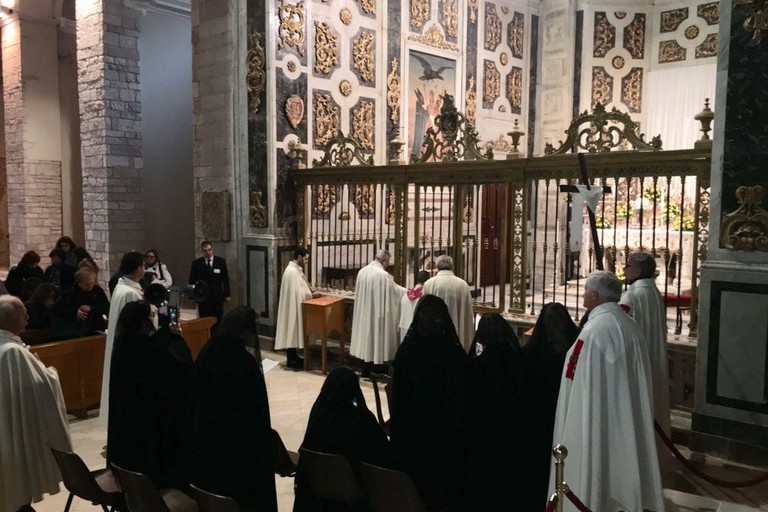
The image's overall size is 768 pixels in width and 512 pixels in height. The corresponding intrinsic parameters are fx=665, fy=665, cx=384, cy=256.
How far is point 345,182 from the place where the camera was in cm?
934

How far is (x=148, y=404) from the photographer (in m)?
3.89

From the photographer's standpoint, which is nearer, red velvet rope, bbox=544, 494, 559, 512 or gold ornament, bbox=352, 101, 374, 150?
red velvet rope, bbox=544, 494, 559, 512

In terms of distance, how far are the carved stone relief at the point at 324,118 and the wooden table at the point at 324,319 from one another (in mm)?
3030

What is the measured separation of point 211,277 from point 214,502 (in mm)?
6762

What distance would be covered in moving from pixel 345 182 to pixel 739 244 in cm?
522

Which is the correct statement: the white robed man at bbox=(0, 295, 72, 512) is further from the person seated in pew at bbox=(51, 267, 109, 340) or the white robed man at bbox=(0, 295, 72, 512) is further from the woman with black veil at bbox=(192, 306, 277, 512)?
the person seated in pew at bbox=(51, 267, 109, 340)

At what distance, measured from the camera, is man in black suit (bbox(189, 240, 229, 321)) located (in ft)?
31.5

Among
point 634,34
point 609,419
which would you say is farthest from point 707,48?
point 609,419

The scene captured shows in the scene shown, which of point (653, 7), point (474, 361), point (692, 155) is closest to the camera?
point (474, 361)

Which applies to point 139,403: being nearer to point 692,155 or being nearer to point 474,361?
point 474,361

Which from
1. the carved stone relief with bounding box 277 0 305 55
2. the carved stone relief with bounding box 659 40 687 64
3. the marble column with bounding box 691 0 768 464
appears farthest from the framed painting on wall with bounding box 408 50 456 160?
the marble column with bounding box 691 0 768 464

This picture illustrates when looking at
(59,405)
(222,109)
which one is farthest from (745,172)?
(222,109)

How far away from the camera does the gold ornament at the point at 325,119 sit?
34.7 feet

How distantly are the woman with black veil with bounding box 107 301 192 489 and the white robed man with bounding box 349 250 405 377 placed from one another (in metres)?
4.23
